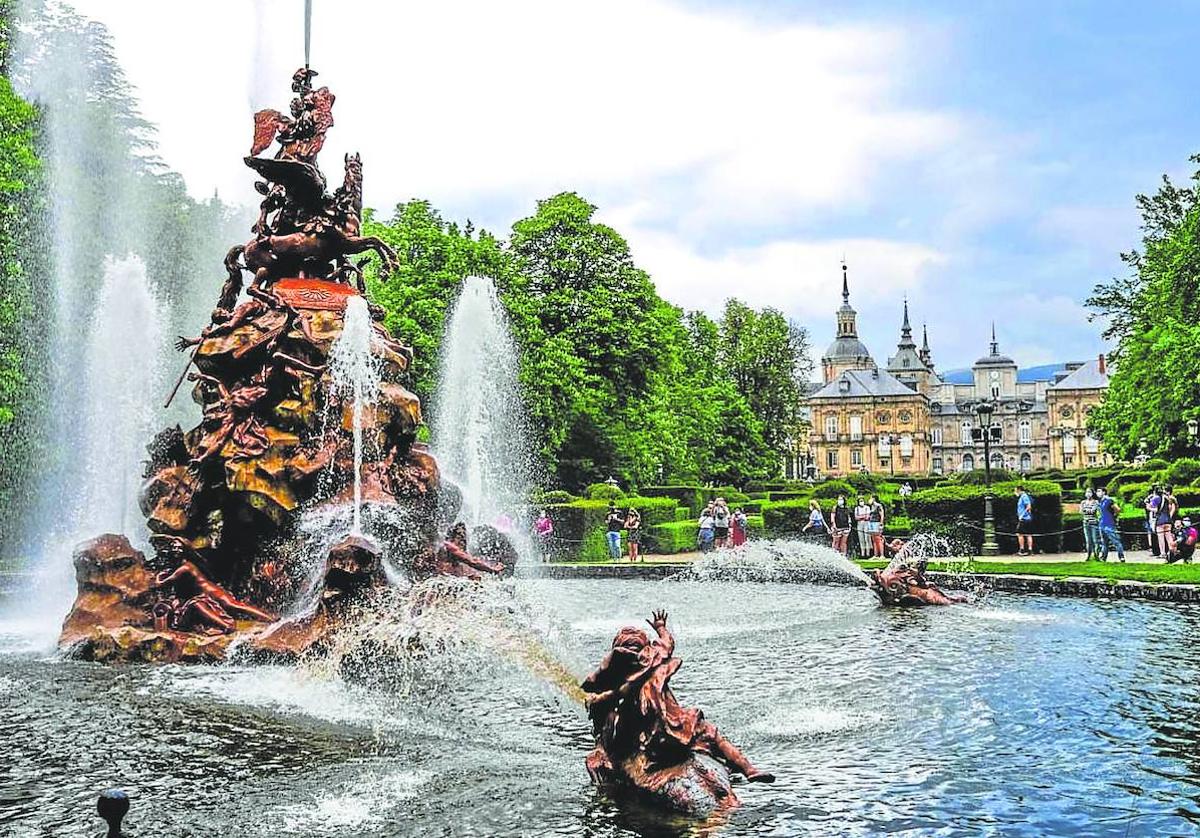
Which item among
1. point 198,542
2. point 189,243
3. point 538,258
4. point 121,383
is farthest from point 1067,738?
point 538,258

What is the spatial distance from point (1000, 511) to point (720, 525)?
23.2ft

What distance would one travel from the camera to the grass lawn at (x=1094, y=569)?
18078 mm

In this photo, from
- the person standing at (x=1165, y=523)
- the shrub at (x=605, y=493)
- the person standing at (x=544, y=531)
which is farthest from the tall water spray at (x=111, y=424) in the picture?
the person standing at (x=1165, y=523)

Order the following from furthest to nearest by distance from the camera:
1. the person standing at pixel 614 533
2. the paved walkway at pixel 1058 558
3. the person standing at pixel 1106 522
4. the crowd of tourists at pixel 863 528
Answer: the person standing at pixel 614 533 → the crowd of tourists at pixel 863 528 → the paved walkway at pixel 1058 558 → the person standing at pixel 1106 522

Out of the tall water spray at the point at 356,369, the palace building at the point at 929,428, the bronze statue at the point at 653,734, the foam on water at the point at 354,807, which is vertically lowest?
the foam on water at the point at 354,807

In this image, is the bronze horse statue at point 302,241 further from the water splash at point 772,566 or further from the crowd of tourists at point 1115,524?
the crowd of tourists at point 1115,524

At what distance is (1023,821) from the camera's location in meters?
6.46

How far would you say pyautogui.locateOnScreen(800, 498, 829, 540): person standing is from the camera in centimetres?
2981

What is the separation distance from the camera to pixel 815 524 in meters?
30.5

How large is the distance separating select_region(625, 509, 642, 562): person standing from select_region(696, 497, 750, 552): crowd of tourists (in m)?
1.72

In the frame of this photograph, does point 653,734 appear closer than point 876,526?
Yes

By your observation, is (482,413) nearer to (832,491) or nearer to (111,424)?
(111,424)

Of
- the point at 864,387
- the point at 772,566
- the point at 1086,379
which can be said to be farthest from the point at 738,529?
the point at 1086,379

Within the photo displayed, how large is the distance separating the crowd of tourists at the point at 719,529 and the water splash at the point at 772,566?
153 inches
